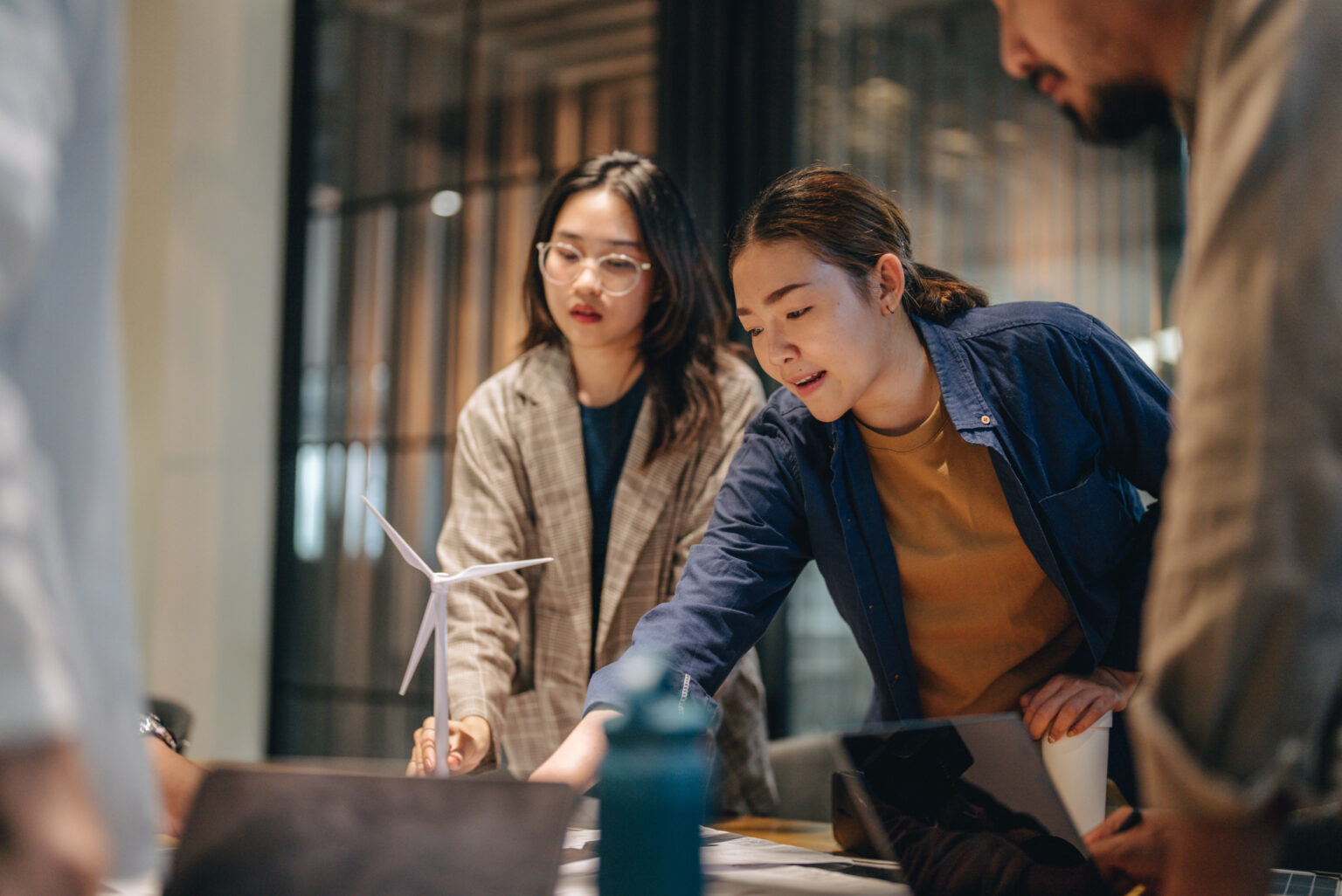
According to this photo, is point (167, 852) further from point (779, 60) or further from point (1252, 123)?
point (779, 60)

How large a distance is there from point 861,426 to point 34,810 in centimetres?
114

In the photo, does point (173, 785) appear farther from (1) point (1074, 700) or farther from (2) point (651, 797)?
(1) point (1074, 700)

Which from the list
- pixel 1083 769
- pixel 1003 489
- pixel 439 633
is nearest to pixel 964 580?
pixel 1003 489

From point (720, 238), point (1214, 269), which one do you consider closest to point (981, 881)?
point (1214, 269)

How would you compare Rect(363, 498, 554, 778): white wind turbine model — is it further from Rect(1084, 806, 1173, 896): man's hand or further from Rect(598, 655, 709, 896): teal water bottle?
Rect(1084, 806, 1173, 896): man's hand

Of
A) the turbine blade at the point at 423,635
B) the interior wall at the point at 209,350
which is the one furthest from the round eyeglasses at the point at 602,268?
the interior wall at the point at 209,350

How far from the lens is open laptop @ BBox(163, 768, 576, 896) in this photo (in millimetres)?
833

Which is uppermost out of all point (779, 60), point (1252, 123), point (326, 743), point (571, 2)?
point (571, 2)

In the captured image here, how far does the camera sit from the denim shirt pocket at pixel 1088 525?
1.38m

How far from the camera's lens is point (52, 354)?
24.4 inches

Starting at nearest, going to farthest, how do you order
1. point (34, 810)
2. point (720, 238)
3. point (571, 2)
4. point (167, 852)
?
point (34, 810), point (167, 852), point (720, 238), point (571, 2)

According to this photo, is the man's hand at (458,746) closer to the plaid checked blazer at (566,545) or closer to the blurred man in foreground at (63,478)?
the plaid checked blazer at (566,545)

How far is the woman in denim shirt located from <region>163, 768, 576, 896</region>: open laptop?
16.8 inches

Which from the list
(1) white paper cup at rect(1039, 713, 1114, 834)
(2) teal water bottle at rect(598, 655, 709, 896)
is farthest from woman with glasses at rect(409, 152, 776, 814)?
(2) teal water bottle at rect(598, 655, 709, 896)
